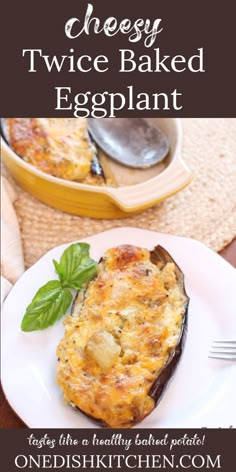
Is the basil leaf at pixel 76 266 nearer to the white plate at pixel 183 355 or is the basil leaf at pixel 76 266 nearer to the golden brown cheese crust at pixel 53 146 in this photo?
the white plate at pixel 183 355

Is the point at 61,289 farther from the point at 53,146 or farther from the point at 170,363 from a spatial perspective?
the point at 53,146

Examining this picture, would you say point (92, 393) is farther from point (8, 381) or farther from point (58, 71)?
point (58, 71)

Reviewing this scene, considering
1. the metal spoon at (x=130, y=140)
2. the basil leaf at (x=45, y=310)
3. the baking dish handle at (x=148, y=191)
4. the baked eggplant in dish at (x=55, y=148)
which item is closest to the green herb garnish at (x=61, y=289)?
the basil leaf at (x=45, y=310)

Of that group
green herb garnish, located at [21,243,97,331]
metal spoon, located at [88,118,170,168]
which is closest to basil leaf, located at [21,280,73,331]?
green herb garnish, located at [21,243,97,331]

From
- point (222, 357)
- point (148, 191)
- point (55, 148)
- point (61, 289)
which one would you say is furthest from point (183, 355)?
point (55, 148)

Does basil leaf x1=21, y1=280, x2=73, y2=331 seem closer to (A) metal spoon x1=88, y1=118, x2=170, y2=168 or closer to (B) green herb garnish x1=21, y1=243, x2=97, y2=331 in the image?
(B) green herb garnish x1=21, y1=243, x2=97, y2=331

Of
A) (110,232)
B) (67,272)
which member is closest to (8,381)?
(67,272)

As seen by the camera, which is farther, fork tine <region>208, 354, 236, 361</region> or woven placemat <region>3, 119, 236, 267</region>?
woven placemat <region>3, 119, 236, 267</region>
